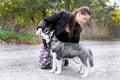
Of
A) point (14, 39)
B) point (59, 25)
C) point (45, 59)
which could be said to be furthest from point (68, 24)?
point (14, 39)

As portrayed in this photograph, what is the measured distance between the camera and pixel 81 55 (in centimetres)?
548

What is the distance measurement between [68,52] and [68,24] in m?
0.48

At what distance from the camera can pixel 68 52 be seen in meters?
5.53

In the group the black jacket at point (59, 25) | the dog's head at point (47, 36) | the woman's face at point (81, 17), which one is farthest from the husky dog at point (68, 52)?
the woman's face at point (81, 17)

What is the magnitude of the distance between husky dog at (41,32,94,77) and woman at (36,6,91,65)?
0.14m

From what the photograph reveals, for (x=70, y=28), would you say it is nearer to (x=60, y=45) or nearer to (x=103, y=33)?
(x=60, y=45)

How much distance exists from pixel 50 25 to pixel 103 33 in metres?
11.1

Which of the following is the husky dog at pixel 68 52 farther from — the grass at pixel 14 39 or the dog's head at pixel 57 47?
the grass at pixel 14 39

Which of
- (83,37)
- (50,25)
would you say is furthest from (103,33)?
(50,25)

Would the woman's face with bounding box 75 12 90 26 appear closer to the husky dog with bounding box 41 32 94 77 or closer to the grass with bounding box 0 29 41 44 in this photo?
the husky dog with bounding box 41 32 94 77

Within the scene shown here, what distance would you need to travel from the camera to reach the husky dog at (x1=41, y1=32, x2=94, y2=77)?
5508 millimetres

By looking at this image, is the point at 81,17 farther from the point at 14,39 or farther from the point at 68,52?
the point at 14,39

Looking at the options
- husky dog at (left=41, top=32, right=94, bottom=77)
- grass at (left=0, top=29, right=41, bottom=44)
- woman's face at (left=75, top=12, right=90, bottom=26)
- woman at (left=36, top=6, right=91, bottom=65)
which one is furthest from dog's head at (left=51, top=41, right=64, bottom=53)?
grass at (left=0, top=29, right=41, bottom=44)

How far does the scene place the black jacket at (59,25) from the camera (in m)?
5.70
